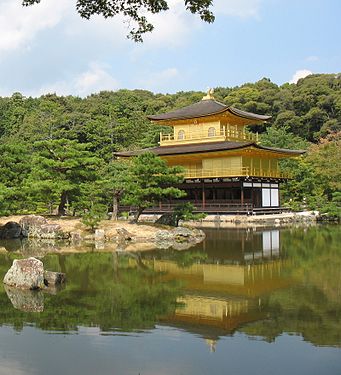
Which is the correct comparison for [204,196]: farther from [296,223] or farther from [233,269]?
[233,269]

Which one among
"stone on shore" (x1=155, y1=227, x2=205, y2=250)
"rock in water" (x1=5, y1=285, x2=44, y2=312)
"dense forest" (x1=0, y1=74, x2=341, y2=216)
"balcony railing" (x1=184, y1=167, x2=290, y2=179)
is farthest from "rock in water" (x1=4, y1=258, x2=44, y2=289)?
"balcony railing" (x1=184, y1=167, x2=290, y2=179)

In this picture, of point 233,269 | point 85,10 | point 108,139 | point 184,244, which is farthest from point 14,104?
point 85,10

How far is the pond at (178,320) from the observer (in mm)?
5969

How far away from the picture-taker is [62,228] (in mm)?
21312

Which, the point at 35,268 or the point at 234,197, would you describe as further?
the point at 234,197

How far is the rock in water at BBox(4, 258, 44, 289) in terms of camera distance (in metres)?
10.2

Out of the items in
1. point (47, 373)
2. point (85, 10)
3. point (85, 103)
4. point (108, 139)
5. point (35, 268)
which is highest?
point (85, 103)

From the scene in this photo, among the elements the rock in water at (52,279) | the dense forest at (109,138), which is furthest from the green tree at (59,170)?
the rock in water at (52,279)

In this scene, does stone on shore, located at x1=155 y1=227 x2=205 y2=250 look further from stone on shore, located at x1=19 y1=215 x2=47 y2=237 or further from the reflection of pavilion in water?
stone on shore, located at x1=19 y1=215 x2=47 y2=237

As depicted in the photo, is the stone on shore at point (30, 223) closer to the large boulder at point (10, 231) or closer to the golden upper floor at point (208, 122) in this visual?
the large boulder at point (10, 231)

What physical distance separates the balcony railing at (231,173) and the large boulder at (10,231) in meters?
14.7

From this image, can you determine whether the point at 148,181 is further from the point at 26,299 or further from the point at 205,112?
the point at 205,112

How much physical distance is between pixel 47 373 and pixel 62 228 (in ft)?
52.3

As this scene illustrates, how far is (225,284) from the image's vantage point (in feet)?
35.2
